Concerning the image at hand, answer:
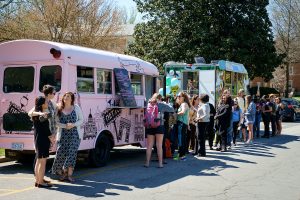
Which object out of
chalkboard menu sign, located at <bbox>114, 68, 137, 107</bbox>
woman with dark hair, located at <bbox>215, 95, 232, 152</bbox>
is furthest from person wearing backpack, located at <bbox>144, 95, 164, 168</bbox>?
woman with dark hair, located at <bbox>215, 95, 232, 152</bbox>

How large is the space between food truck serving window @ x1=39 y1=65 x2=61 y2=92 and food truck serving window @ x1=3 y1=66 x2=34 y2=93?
11.9 inches

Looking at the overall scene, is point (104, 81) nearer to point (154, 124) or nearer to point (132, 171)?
point (154, 124)

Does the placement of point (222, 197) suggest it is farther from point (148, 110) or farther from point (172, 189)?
point (148, 110)

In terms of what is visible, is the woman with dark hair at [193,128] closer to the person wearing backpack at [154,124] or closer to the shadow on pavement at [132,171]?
the shadow on pavement at [132,171]

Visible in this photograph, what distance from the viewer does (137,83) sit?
1284 cm

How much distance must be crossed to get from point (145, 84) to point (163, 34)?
22.8 m

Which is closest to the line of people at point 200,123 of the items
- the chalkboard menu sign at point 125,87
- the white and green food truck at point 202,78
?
the chalkboard menu sign at point 125,87

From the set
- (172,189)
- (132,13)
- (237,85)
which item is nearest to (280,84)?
(132,13)

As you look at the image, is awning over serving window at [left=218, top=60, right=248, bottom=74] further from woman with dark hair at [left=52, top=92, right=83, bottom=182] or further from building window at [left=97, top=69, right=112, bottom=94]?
woman with dark hair at [left=52, top=92, right=83, bottom=182]

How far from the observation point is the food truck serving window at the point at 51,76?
9937 mm

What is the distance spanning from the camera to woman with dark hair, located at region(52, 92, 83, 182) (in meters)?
9.14

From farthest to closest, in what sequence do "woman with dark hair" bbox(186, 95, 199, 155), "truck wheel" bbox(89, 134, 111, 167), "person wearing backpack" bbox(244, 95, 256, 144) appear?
1. "person wearing backpack" bbox(244, 95, 256, 144)
2. "woman with dark hair" bbox(186, 95, 199, 155)
3. "truck wheel" bbox(89, 134, 111, 167)

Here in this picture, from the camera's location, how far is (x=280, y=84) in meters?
69.4

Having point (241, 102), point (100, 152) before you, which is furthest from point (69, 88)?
point (241, 102)
